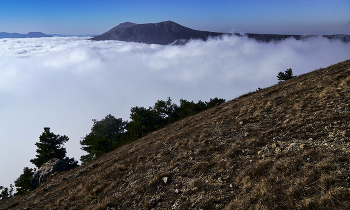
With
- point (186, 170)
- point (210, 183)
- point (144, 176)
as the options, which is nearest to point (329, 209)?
point (210, 183)

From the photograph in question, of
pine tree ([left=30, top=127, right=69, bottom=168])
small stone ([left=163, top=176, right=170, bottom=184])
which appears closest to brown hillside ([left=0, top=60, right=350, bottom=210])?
small stone ([left=163, top=176, right=170, bottom=184])

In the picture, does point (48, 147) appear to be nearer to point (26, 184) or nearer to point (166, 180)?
point (26, 184)

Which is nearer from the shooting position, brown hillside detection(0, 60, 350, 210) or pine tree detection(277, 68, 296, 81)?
brown hillside detection(0, 60, 350, 210)

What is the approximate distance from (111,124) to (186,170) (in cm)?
3713

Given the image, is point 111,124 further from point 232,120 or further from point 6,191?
point 6,191

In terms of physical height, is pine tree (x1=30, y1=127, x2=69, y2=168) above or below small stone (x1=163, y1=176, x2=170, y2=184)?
below

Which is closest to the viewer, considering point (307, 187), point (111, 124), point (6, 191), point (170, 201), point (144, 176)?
point (307, 187)

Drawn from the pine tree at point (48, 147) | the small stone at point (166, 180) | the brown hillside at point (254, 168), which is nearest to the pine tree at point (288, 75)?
the brown hillside at point (254, 168)

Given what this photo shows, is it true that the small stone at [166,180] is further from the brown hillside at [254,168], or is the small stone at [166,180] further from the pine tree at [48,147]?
the pine tree at [48,147]

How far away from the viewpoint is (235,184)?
22.9ft

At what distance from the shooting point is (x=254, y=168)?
7.43 meters

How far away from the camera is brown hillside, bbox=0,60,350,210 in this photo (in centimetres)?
549

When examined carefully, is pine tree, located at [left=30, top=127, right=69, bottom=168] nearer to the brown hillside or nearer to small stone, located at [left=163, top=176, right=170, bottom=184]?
the brown hillside

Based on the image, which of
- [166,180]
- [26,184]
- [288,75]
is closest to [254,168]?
[166,180]
